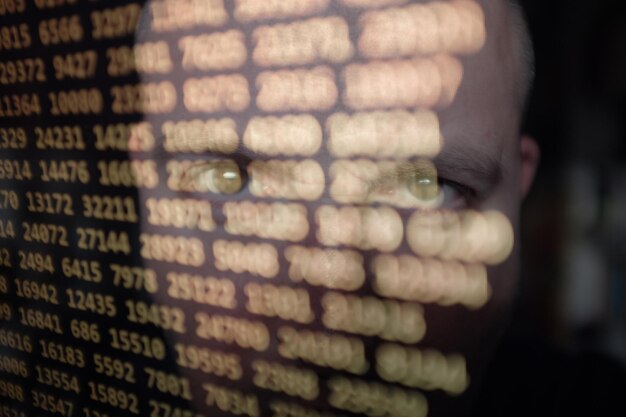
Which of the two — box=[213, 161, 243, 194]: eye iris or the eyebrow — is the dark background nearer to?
the eyebrow

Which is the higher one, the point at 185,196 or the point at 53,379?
the point at 185,196

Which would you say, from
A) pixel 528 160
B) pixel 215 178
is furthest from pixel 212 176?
pixel 528 160

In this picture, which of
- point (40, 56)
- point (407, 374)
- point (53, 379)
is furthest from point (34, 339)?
point (407, 374)

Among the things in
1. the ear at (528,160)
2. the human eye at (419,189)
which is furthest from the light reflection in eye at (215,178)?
the ear at (528,160)

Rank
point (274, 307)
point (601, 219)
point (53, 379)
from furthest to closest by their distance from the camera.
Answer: point (53, 379) < point (274, 307) < point (601, 219)

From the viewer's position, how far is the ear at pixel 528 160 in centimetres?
43

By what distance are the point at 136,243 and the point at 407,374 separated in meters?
0.28

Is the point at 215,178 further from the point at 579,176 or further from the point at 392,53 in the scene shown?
the point at 579,176

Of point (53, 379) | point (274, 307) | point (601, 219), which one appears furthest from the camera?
point (53, 379)

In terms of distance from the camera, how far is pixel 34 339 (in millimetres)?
691

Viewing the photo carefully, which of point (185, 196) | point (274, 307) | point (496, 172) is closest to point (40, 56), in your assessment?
point (185, 196)

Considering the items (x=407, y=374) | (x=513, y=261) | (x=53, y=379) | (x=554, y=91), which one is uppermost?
(x=554, y=91)

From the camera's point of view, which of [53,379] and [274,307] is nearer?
[274,307]

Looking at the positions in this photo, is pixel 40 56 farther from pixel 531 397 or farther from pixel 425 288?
pixel 531 397
